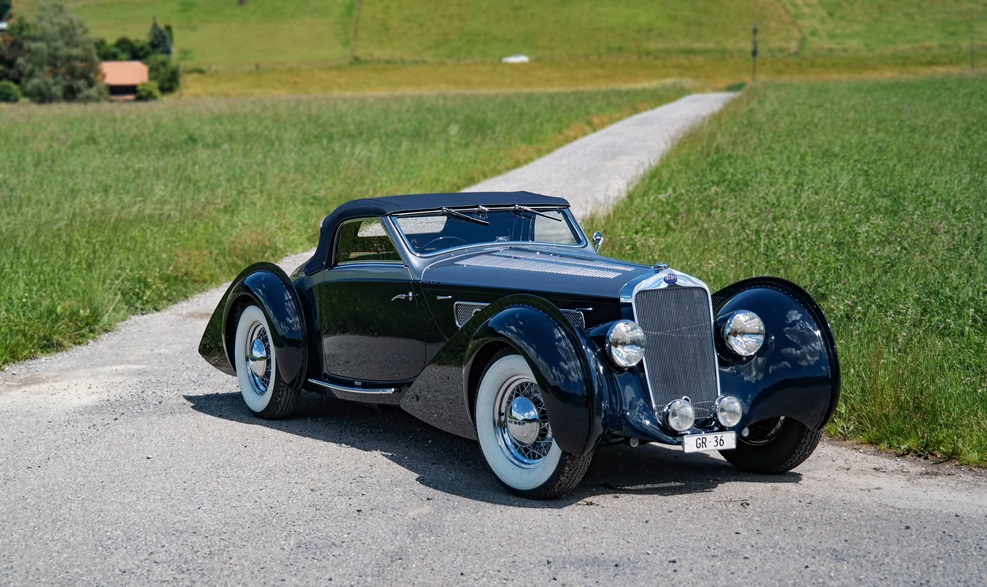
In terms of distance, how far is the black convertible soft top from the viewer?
671 centimetres

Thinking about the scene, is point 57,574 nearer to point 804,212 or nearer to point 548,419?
point 548,419

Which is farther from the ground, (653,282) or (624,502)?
(653,282)

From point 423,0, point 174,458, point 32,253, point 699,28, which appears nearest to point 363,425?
point 174,458

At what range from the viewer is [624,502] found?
5.22 meters

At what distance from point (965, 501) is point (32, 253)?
9869 millimetres

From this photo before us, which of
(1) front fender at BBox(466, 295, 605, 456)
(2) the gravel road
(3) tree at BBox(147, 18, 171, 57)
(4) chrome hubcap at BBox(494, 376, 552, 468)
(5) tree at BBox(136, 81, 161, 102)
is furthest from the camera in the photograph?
(3) tree at BBox(147, 18, 171, 57)

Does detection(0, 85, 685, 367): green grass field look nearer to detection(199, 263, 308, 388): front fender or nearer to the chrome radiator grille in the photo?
detection(199, 263, 308, 388): front fender

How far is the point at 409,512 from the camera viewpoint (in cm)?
506

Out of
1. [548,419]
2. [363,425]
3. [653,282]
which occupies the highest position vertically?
[653,282]

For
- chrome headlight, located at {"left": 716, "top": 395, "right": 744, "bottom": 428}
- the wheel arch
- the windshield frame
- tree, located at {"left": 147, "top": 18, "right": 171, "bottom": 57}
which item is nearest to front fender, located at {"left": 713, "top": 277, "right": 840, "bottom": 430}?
chrome headlight, located at {"left": 716, "top": 395, "right": 744, "bottom": 428}

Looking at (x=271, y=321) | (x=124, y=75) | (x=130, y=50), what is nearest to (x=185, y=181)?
(x=271, y=321)

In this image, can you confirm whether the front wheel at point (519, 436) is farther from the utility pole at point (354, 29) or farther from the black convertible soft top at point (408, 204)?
the utility pole at point (354, 29)

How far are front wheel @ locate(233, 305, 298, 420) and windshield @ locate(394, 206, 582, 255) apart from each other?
1248mm

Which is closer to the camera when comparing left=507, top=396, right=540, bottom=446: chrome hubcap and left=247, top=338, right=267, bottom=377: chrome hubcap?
left=507, top=396, right=540, bottom=446: chrome hubcap
